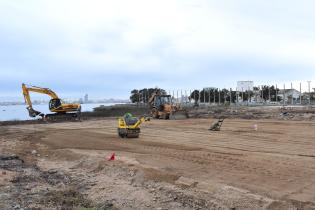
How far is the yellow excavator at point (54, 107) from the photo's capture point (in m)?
36.5

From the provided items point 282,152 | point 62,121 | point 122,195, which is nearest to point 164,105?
point 62,121

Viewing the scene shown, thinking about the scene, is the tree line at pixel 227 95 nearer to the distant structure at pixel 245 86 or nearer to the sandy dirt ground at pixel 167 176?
the distant structure at pixel 245 86

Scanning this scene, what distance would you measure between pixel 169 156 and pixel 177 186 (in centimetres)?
468

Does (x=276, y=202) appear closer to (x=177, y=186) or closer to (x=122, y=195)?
(x=177, y=186)

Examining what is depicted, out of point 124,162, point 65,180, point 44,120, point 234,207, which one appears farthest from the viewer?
point 44,120

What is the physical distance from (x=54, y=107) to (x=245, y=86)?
62648mm

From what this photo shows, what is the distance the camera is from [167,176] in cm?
1128

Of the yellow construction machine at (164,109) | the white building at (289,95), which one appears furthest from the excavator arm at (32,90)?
the white building at (289,95)

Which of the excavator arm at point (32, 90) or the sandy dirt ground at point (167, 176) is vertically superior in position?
the excavator arm at point (32, 90)

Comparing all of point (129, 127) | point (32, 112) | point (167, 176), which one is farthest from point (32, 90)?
point (167, 176)

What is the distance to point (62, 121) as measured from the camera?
39.3 m

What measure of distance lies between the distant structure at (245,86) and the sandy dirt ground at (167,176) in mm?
73007

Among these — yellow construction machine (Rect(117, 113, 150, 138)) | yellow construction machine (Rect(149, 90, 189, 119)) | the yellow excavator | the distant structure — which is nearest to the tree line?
the distant structure

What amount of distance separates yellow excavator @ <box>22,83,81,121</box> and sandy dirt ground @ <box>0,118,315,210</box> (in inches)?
710
